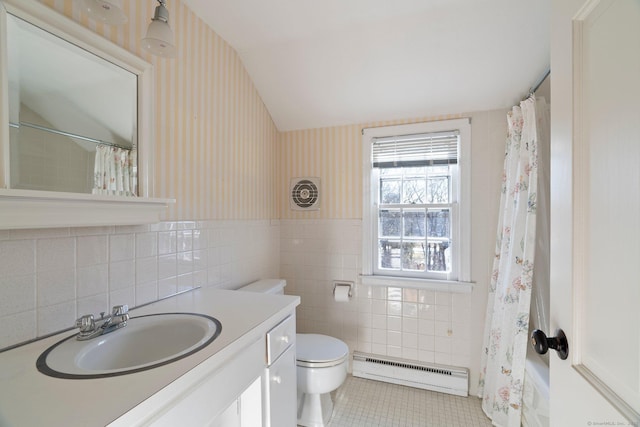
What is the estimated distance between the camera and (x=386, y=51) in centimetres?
173

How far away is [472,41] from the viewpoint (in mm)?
1611

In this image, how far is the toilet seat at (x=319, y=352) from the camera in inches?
65.1

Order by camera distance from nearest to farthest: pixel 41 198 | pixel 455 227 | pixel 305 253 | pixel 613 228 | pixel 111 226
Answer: pixel 613 228 < pixel 41 198 < pixel 111 226 < pixel 455 227 < pixel 305 253

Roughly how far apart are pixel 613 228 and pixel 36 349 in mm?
1500

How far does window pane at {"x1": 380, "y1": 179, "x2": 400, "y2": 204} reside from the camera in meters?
2.26

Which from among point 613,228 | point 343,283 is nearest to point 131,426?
point 613,228

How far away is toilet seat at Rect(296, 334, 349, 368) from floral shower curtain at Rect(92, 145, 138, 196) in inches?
51.8

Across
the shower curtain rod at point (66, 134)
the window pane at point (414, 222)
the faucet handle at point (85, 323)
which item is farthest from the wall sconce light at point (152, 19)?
the window pane at point (414, 222)

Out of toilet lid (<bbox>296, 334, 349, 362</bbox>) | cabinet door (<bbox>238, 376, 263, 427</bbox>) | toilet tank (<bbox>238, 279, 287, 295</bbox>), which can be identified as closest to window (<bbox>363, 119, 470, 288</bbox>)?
toilet lid (<bbox>296, 334, 349, 362</bbox>)

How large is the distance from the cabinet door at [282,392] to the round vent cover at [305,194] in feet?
4.19

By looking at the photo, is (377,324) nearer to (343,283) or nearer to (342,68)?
(343,283)

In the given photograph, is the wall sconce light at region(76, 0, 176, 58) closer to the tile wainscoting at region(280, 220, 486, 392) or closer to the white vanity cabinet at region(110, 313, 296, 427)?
the white vanity cabinet at region(110, 313, 296, 427)

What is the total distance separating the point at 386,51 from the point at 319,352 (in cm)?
197

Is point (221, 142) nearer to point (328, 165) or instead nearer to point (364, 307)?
point (328, 165)
